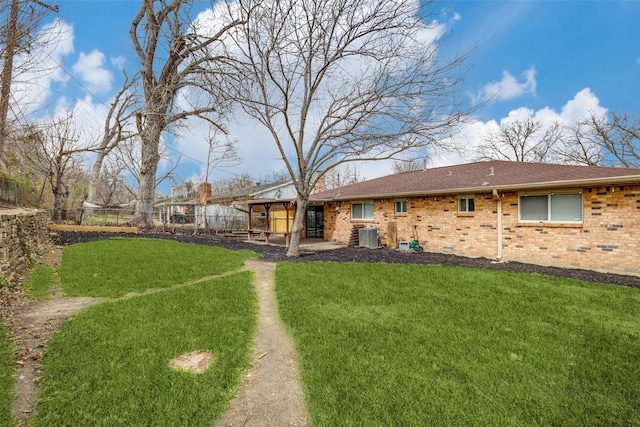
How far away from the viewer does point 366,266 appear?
27.9ft

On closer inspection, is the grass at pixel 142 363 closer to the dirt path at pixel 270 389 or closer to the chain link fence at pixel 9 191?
the dirt path at pixel 270 389

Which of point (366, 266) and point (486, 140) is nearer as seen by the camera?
point (366, 266)

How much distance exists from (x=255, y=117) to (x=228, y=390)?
9.47 m

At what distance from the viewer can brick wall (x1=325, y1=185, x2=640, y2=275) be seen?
8.00 meters

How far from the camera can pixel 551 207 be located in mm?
9148

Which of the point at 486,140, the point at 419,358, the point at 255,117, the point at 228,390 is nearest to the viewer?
the point at 228,390

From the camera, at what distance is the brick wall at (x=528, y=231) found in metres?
8.00

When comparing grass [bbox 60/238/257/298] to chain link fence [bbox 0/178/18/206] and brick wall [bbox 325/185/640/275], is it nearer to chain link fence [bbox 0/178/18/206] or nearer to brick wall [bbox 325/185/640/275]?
chain link fence [bbox 0/178/18/206]

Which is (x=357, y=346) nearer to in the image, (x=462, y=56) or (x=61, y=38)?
(x=61, y=38)

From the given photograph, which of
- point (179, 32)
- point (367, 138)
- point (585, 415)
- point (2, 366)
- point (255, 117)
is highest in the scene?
point (179, 32)

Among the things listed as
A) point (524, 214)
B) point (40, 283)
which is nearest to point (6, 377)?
point (40, 283)

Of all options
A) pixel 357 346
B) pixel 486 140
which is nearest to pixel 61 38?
pixel 357 346

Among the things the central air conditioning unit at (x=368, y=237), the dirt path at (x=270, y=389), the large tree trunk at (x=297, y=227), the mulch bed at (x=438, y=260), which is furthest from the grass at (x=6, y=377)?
the central air conditioning unit at (x=368, y=237)

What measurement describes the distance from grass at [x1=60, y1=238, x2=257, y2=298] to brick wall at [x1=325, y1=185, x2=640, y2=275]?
6.57m
